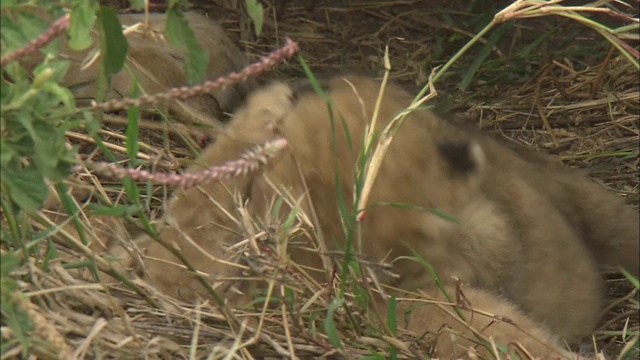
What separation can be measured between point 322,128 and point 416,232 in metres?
0.27

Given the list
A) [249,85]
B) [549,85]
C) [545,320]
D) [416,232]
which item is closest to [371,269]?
[416,232]

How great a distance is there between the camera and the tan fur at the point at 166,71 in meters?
2.49

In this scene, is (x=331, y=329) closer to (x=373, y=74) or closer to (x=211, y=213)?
(x=211, y=213)

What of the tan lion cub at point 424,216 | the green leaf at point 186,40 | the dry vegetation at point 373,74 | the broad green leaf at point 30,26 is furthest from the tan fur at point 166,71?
the broad green leaf at point 30,26

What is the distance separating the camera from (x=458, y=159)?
2.00 meters

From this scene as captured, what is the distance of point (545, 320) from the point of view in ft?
6.75

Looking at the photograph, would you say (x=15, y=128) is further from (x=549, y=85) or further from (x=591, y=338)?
(x=549, y=85)

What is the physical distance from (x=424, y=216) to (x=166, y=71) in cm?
96

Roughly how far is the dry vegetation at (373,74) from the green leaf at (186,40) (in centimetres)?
31

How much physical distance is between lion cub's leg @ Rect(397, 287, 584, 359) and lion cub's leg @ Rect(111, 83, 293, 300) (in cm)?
36

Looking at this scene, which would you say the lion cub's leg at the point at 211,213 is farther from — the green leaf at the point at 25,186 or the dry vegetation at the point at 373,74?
the green leaf at the point at 25,186

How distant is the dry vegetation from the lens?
1.43m

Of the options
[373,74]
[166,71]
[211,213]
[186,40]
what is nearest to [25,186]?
[186,40]

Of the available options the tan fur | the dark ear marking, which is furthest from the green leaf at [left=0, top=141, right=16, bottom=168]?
the tan fur
